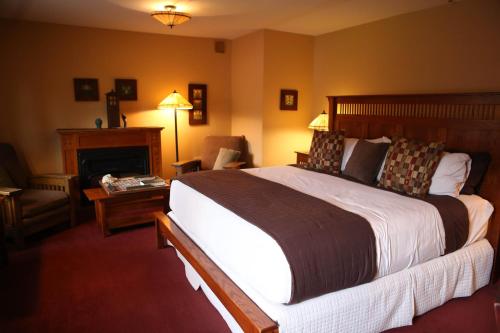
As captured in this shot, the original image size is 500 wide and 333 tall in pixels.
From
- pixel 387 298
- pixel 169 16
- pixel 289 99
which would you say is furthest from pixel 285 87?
pixel 387 298

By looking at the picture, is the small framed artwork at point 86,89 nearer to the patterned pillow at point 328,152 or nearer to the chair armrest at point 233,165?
the chair armrest at point 233,165

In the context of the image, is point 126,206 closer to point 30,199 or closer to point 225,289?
point 30,199

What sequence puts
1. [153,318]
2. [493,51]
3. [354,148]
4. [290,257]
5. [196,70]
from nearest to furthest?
[290,257], [153,318], [493,51], [354,148], [196,70]

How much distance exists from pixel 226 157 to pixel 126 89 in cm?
167

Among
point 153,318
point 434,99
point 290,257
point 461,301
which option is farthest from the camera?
point 434,99

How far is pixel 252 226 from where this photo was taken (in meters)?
2.09

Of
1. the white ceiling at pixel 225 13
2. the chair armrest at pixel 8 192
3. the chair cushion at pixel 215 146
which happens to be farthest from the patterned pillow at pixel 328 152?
the chair armrest at pixel 8 192

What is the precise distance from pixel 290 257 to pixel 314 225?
1.00ft

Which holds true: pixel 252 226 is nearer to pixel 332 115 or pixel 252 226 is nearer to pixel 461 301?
pixel 461 301

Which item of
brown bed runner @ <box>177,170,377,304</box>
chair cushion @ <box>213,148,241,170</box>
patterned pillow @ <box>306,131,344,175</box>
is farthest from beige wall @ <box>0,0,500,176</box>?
brown bed runner @ <box>177,170,377,304</box>

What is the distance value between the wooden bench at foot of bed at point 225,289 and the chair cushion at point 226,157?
1.89 m

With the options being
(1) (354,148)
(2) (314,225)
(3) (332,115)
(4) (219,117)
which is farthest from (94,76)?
(2) (314,225)

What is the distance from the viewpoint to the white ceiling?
348cm

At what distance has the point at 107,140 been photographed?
462 centimetres
